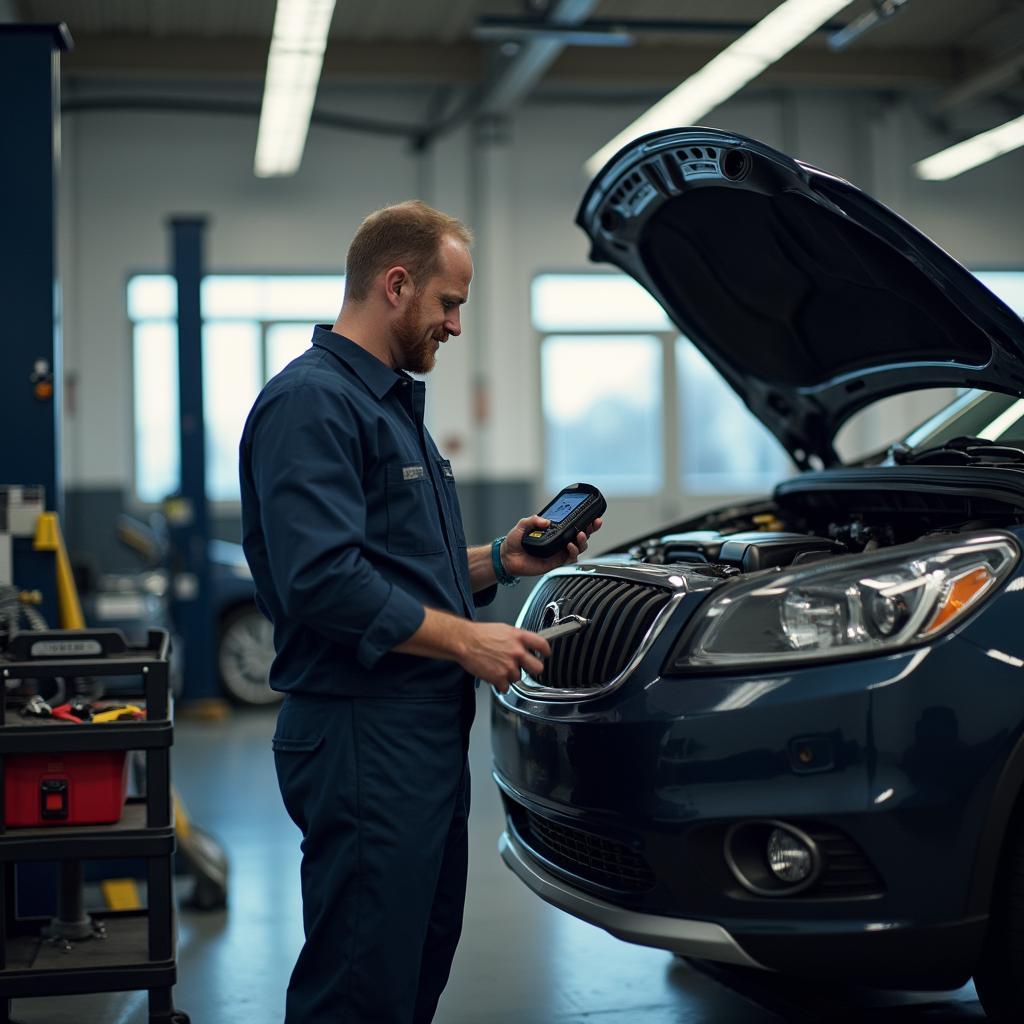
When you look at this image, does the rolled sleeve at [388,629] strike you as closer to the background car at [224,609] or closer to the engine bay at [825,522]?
the engine bay at [825,522]

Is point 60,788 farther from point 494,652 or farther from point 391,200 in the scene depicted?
point 391,200

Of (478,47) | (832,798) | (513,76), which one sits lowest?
(832,798)

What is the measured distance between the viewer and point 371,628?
5.93ft

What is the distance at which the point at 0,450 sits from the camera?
3379 mm

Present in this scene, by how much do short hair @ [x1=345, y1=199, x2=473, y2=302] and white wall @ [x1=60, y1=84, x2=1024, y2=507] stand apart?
8060 mm

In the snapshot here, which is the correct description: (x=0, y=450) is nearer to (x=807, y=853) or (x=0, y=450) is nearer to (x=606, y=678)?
(x=606, y=678)

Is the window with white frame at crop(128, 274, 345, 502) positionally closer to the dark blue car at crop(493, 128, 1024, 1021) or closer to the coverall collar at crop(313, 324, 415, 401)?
the dark blue car at crop(493, 128, 1024, 1021)

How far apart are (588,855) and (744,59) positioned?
6.20 metres

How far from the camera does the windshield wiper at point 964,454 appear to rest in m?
2.62

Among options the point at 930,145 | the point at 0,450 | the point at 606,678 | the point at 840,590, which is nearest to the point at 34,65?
the point at 0,450

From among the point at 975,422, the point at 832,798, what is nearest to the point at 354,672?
the point at 832,798

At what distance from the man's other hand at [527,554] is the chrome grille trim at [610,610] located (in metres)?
0.11

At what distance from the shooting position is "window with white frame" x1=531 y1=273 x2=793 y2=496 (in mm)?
10625

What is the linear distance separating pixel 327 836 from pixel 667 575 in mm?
769
